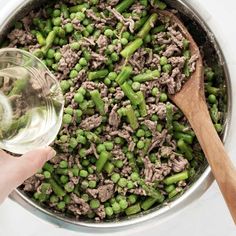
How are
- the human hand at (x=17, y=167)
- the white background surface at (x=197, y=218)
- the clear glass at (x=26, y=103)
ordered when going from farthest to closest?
the white background surface at (x=197, y=218) → the clear glass at (x=26, y=103) → the human hand at (x=17, y=167)

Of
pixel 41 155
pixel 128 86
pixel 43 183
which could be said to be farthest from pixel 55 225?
pixel 128 86

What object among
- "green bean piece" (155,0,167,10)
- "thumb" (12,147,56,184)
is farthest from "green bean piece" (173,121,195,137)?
"thumb" (12,147,56,184)

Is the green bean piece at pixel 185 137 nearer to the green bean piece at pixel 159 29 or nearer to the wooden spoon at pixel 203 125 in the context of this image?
the wooden spoon at pixel 203 125

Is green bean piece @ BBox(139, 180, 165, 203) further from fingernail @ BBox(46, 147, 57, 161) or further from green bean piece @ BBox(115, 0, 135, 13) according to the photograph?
green bean piece @ BBox(115, 0, 135, 13)

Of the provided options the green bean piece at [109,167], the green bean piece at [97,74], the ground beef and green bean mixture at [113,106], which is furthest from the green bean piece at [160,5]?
the green bean piece at [109,167]

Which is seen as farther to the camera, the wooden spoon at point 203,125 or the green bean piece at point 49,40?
the green bean piece at point 49,40

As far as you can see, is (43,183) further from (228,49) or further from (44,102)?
(228,49)

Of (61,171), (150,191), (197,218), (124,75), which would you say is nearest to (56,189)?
(61,171)
